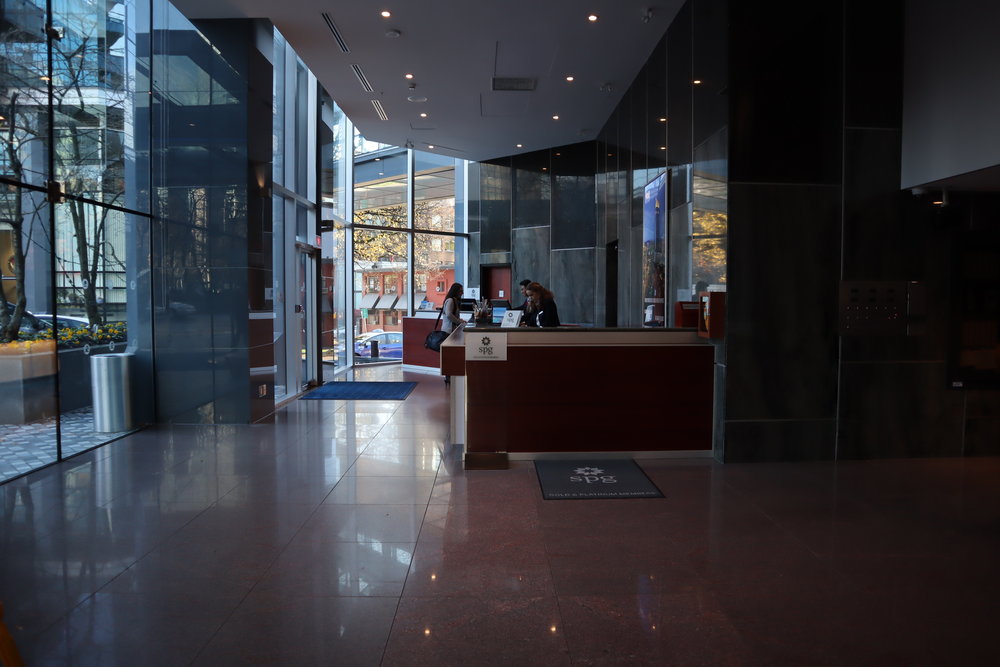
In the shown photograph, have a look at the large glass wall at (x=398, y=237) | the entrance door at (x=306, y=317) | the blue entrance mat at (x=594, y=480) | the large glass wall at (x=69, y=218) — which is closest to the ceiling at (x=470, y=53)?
the large glass wall at (x=69, y=218)

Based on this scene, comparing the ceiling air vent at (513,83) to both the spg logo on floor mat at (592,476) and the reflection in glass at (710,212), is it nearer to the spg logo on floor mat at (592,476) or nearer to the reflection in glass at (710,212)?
the reflection in glass at (710,212)

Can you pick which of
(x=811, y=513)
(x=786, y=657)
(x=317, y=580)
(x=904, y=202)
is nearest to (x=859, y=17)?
(x=904, y=202)

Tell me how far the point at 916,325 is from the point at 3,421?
7.47 metres

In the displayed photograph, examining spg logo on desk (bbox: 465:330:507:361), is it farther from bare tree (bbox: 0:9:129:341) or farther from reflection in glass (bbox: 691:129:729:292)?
bare tree (bbox: 0:9:129:341)

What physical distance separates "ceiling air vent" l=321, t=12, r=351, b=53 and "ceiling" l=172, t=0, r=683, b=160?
21mm

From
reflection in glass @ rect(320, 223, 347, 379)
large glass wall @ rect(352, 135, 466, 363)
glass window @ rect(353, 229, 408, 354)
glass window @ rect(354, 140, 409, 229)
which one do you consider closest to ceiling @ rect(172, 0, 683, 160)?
glass window @ rect(354, 140, 409, 229)

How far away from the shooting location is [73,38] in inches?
218

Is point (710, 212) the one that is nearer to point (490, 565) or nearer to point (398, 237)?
point (490, 565)

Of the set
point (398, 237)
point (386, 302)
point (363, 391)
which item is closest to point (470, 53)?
point (363, 391)

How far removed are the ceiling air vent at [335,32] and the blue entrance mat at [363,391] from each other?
14.2ft

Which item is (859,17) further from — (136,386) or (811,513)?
(136,386)

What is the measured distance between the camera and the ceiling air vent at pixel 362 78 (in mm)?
7720

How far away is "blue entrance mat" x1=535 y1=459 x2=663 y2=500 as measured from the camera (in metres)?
4.48

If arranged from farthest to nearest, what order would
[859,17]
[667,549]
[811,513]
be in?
[859,17] < [811,513] < [667,549]
